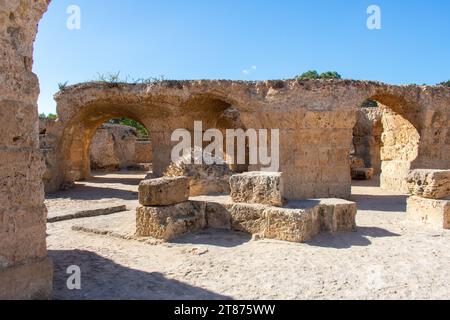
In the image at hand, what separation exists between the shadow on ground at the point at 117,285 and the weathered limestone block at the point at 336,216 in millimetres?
2657

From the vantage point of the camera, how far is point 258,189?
5508 mm

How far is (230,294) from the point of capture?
11.0ft

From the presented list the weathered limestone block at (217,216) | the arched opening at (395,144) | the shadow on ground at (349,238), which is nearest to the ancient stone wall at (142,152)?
the arched opening at (395,144)

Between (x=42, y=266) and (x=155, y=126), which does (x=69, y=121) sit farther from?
(x=42, y=266)

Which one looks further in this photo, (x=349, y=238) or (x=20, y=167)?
(x=349, y=238)

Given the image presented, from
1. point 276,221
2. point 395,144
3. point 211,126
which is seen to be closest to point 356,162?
point 395,144

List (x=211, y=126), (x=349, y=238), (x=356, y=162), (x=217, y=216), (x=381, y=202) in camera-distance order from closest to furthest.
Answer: (x=349, y=238), (x=217, y=216), (x=381, y=202), (x=211, y=126), (x=356, y=162)

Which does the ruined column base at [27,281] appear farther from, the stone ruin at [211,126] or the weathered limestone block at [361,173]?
the weathered limestone block at [361,173]

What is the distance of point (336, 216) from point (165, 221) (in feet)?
8.40

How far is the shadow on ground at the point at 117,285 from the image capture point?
3309 mm

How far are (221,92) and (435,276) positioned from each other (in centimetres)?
765

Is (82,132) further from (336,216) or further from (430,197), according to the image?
(430,197)

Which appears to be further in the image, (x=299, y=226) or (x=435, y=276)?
(x=299, y=226)

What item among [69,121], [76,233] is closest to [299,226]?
[76,233]
